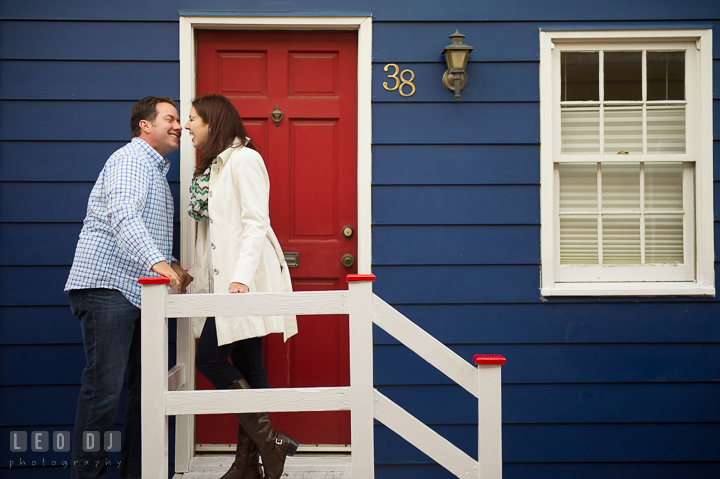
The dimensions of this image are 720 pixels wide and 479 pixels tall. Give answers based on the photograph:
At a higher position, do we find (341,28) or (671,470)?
(341,28)

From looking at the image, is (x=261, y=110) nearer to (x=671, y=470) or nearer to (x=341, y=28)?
(x=341, y=28)

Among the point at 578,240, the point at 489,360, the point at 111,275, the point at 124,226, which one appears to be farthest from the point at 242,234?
the point at 578,240

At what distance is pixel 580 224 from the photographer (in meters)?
3.06

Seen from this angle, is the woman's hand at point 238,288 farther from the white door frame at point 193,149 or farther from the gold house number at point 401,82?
the gold house number at point 401,82

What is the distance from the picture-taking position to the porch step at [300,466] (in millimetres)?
2877

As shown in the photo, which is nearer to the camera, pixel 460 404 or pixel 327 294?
pixel 327 294

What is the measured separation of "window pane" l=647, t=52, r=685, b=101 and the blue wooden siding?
0.17m

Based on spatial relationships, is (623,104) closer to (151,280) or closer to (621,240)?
(621,240)

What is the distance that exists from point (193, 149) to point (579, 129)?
2073mm

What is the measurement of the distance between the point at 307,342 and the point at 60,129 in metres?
1.71

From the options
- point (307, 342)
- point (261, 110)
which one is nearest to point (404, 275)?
point (307, 342)

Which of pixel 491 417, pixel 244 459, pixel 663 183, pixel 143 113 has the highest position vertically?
pixel 143 113

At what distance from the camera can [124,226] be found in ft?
7.38

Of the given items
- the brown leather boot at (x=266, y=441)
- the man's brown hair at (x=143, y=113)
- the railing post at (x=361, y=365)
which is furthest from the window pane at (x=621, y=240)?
the man's brown hair at (x=143, y=113)
